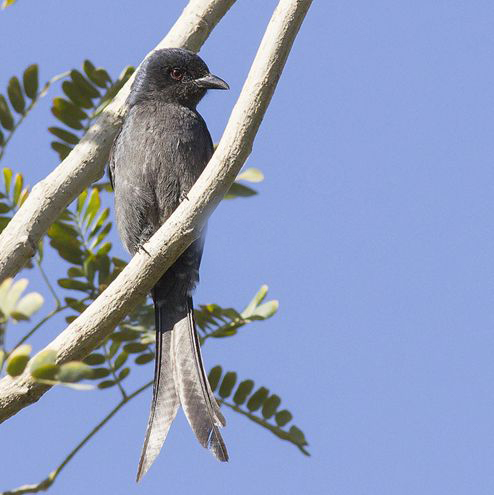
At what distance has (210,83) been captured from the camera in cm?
531

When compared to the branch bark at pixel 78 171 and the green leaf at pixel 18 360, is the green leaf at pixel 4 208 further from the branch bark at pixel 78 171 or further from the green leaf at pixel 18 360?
the green leaf at pixel 18 360

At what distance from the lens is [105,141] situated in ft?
12.9

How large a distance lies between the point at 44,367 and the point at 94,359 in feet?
6.86

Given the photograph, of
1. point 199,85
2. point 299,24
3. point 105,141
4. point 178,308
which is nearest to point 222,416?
point 178,308

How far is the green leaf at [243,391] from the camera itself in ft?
13.1

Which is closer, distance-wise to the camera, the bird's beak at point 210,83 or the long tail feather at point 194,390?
the long tail feather at point 194,390

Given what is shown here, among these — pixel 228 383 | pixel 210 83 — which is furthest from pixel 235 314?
pixel 210 83

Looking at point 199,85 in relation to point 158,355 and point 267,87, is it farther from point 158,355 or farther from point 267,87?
point 267,87

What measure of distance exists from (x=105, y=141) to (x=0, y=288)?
2197mm

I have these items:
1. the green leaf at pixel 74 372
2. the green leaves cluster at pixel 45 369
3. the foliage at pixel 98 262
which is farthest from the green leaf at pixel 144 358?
the green leaf at pixel 74 372

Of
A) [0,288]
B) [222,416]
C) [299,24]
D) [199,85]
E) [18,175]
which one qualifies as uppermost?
[199,85]

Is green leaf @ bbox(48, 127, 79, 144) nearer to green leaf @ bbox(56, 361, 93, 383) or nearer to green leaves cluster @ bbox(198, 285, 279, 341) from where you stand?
green leaves cluster @ bbox(198, 285, 279, 341)

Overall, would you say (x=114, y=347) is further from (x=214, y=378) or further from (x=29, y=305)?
(x=29, y=305)

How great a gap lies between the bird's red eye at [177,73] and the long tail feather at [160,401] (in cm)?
156
